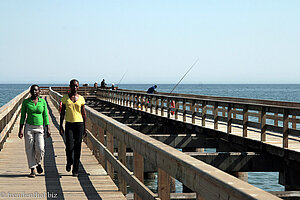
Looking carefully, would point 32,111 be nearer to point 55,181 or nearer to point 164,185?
point 55,181

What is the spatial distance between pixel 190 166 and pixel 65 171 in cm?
611

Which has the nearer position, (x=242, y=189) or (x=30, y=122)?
(x=242, y=189)

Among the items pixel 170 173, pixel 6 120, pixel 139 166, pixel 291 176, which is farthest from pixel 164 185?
pixel 6 120

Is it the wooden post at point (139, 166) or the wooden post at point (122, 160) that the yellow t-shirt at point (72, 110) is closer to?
the wooden post at point (122, 160)

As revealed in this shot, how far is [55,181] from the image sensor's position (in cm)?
833

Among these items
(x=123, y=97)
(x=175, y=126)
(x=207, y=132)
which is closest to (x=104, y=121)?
(x=207, y=132)

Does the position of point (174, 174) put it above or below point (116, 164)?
above

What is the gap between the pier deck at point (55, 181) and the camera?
7.20 meters

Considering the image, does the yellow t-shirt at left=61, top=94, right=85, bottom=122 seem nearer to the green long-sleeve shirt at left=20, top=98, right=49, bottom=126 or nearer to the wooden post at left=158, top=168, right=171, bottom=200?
the green long-sleeve shirt at left=20, top=98, right=49, bottom=126

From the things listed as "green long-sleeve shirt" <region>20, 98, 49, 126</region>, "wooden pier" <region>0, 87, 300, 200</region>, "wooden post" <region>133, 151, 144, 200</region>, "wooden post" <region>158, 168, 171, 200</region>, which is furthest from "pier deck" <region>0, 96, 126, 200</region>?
"wooden post" <region>158, 168, 171, 200</region>

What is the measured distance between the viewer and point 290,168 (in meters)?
11.7

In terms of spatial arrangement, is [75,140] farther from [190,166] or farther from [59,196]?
[190,166]

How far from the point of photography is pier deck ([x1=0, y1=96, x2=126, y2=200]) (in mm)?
7199

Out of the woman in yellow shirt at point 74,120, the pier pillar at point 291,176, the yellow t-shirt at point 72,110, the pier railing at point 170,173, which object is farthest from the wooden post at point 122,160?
the pier pillar at point 291,176
